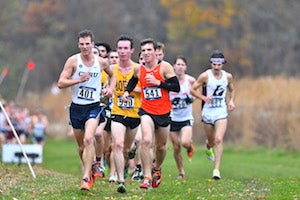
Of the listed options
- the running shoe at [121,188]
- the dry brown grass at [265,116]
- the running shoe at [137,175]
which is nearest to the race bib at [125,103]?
the running shoe at [121,188]

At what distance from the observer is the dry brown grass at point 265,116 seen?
108ft

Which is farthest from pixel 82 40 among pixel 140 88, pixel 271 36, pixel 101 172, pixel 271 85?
pixel 271 36

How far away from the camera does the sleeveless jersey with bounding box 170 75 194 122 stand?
62.6 feet

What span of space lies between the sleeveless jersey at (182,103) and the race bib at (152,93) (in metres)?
4.62

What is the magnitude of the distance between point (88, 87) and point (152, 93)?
3.66 feet

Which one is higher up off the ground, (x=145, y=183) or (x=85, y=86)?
(x=85, y=86)

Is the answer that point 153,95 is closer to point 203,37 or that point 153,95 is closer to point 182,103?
point 182,103

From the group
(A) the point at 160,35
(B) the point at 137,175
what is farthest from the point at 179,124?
(A) the point at 160,35

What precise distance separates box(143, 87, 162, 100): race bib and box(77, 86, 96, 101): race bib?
0.91 metres

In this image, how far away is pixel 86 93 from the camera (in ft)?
46.4

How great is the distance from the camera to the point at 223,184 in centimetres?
1577

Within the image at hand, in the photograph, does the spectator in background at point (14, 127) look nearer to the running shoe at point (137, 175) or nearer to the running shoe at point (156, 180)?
the running shoe at point (137, 175)

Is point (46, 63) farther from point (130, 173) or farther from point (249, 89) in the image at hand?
point (130, 173)

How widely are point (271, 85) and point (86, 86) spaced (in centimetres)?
2308
